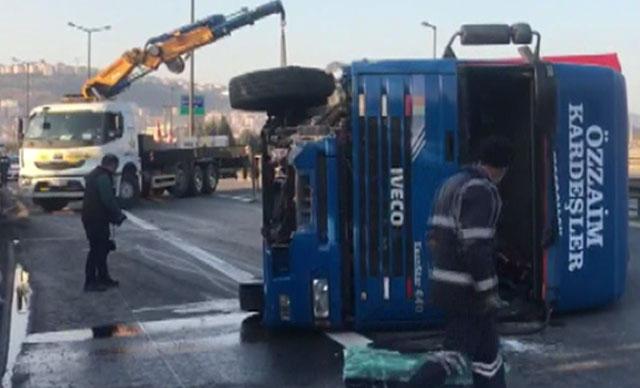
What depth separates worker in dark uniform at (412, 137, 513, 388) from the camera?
16.8 ft

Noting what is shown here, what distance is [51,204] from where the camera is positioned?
2484cm

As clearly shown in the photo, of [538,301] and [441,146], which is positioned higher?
[441,146]

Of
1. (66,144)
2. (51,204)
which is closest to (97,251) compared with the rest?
(66,144)

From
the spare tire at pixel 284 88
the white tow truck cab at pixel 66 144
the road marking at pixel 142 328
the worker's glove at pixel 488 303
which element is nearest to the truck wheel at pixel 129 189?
the white tow truck cab at pixel 66 144

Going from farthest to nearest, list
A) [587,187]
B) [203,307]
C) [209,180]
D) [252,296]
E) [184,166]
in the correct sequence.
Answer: [209,180] → [184,166] → [203,307] → [252,296] → [587,187]

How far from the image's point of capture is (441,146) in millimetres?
8125

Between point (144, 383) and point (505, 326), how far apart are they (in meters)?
2.96

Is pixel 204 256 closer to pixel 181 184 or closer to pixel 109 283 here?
pixel 109 283

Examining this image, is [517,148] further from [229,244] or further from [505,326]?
[229,244]

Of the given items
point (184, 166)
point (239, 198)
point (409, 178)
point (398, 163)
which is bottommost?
point (239, 198)

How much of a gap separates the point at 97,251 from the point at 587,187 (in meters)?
5.75

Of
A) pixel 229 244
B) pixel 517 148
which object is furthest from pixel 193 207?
pixel 517 148

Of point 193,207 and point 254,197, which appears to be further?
point 254,197

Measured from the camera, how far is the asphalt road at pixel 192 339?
24.0 ft
